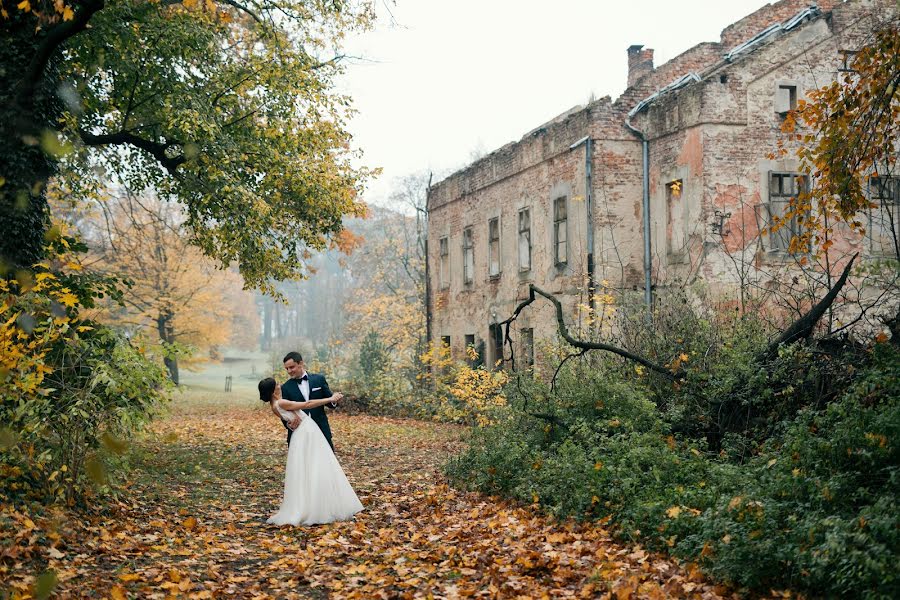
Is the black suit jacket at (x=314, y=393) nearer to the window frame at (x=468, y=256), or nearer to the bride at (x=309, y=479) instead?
the bride at (x=309, y=479)

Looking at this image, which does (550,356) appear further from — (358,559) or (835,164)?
(358,559)

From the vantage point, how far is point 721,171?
19562 mm

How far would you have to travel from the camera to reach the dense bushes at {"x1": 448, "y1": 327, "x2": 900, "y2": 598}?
20.8 ft

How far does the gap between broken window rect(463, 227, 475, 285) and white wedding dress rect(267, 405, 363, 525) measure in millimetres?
19282

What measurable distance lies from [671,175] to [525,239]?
19.7 feet

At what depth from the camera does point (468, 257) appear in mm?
29906

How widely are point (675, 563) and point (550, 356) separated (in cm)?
659

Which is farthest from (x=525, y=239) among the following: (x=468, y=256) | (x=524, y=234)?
(x=468, y=256)

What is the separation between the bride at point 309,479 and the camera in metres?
10.1

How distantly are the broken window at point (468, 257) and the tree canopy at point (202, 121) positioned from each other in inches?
422

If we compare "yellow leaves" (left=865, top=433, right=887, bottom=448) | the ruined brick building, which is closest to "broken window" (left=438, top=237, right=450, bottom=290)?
the ruined brick building

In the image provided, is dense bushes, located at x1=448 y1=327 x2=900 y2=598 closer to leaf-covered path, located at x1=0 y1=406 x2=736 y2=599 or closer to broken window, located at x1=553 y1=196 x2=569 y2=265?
leaf-covered path, located at x1=0 y1=406 x2=736 y2=599

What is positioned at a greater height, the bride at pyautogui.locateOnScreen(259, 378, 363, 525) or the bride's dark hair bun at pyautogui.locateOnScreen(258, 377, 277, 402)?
the bride's dark hair bun at pyautogui.locateOnScreen(258, 377, 277, 402)

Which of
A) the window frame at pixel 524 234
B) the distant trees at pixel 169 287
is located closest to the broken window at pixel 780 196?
the window frame at pixel 524 234
